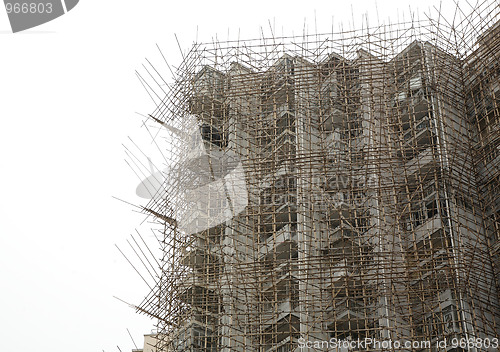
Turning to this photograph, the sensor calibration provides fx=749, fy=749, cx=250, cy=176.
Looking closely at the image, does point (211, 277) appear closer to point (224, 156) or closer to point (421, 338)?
point (224, 156)

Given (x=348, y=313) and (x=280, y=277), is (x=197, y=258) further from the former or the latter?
(x=348, y=313)

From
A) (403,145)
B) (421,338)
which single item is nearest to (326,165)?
(403,145)

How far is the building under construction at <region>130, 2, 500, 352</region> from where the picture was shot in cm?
1566

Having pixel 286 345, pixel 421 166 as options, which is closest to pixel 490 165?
pixel 421 166

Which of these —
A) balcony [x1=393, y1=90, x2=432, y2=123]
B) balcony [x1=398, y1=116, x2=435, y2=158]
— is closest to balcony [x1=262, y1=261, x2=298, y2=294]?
balcony [x1=398, y1=116, x2=435, y2=158]

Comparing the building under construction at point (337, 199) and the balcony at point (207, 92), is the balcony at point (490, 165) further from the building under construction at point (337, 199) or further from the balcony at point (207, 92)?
the balcony at point (207, 92)

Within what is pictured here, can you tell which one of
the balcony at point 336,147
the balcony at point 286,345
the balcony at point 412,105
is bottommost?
the balcony at point 286,345

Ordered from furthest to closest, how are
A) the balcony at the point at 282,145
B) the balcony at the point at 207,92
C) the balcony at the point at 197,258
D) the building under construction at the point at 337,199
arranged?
the balcony at the point at 207,92
the balcony at the point at 282,145
the balcony at the point at 197,258
the building under construction at the point at 337,199

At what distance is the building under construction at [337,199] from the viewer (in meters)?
15.7

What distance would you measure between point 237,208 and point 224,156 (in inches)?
72.8

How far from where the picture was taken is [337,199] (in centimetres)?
1734

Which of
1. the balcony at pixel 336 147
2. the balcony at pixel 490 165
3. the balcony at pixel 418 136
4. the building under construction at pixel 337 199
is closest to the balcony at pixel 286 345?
the building under construction at pixel 337 199

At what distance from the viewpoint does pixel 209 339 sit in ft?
59.2

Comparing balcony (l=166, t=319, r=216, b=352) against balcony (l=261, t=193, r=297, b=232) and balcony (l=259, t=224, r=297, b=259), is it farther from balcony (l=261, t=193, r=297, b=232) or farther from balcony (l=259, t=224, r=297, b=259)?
balcony (l=261, t=193, r=297, b=232)
